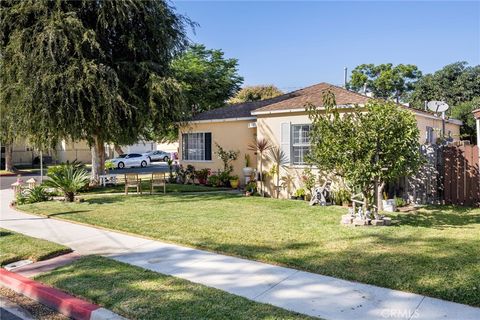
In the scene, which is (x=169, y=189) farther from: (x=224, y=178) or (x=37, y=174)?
(x=37, y=174)

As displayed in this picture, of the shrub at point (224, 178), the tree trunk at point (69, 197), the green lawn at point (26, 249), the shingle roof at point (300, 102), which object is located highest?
the shingle roof at point (300, 102)

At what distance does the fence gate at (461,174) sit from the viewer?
37.0 ft

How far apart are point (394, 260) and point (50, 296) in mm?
5026

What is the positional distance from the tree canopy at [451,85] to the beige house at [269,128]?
50.1 feet

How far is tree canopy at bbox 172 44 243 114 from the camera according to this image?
94.7ft

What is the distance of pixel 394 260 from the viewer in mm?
6227

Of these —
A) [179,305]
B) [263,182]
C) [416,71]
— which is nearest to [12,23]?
[263,182]

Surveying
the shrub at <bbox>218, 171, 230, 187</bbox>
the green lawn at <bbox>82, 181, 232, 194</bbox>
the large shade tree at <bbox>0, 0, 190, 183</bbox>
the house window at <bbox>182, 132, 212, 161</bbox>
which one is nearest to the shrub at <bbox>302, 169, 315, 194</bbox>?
the green lawn at <bbox>82, 181, 232, 194</bbox>

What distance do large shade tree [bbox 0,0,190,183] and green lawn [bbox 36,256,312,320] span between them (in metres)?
10.1

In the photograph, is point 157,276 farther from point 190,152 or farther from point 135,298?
point 190,152

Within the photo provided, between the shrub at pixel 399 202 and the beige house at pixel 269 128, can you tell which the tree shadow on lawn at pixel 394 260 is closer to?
the shrub at pixel 399 202

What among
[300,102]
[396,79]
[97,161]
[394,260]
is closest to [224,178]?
[300,102]

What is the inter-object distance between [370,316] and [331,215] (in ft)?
19.6

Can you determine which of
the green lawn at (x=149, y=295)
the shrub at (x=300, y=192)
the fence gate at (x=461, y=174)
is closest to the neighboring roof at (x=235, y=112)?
the shrub at (x=300, y=192)
